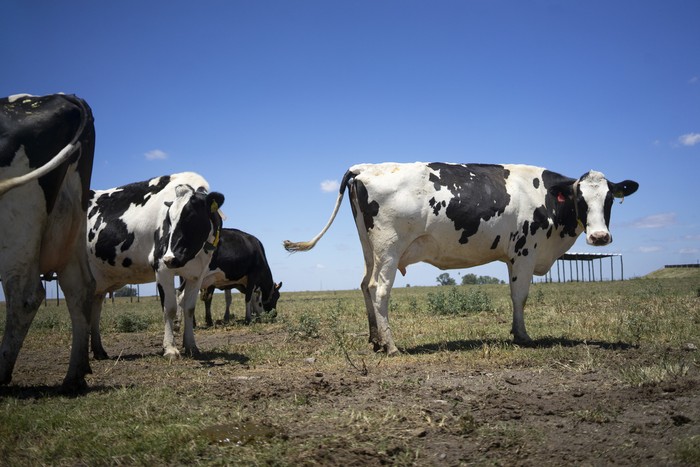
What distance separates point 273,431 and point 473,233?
647 cm

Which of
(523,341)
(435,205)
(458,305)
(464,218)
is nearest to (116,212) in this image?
(435,205)

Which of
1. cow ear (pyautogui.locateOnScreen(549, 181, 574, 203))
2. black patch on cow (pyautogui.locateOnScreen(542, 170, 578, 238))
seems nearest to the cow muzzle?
black patch on cow (pyautogui.locateOnScreen(542, 170, 578, 238))

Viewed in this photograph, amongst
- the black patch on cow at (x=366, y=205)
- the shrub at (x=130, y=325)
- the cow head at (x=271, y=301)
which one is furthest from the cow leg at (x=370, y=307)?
→ the cow head at (x=271, y=301)

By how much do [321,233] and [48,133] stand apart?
5.21 m

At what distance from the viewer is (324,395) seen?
6.07 m

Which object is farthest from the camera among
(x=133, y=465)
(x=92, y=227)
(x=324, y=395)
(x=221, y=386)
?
(x=92, y=227)

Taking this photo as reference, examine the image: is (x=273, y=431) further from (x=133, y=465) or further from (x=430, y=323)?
(x=430, y=323)

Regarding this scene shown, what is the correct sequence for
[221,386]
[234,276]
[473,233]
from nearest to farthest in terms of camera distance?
1. [221,386]
2. [473,233]
3. [234,276]

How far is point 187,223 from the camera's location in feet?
33.2

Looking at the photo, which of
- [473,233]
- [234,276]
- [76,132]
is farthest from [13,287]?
[234,276]

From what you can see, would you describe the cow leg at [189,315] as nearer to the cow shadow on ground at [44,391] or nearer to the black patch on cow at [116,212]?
the black patch on cow at [116,212]

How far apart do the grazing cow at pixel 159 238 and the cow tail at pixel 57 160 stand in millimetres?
3238

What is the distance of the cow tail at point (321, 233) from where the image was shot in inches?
424

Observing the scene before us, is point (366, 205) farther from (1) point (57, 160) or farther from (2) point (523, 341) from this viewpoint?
(1) point (57, 160)
